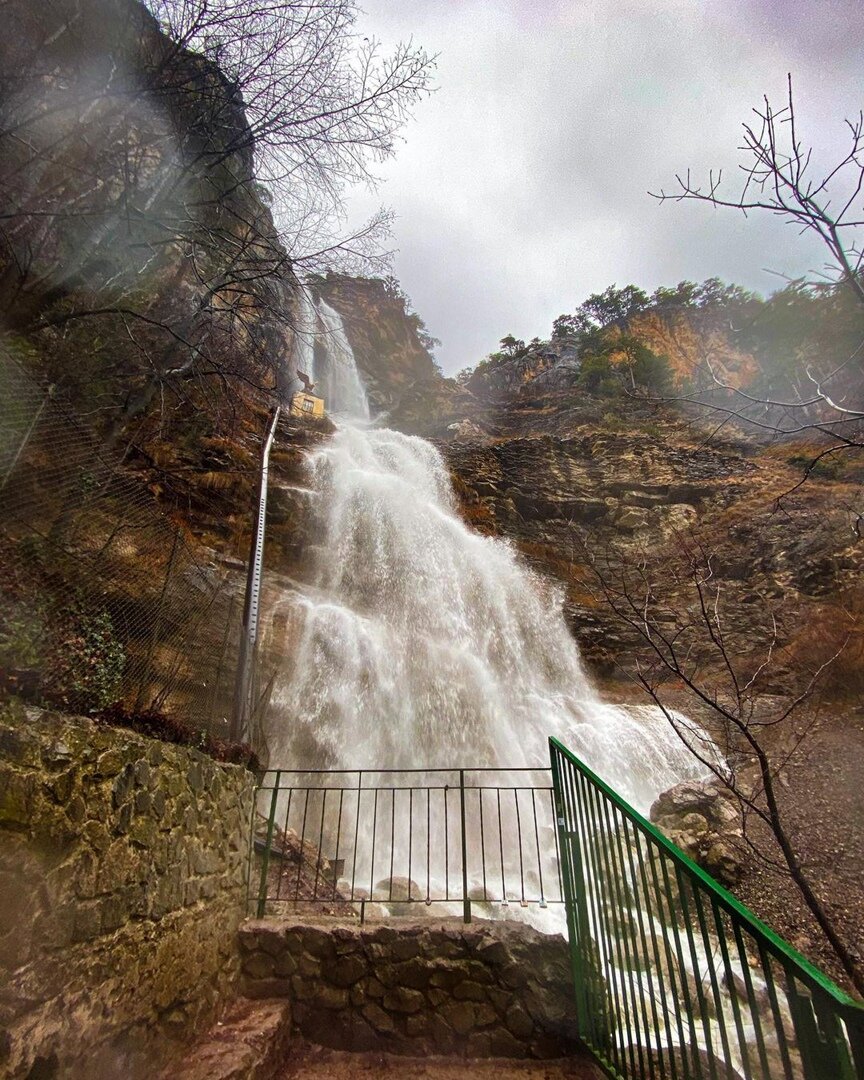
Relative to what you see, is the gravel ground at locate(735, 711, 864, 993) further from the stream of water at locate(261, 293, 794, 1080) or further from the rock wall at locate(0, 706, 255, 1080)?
the rock wall at locate(0, 706, 255, 1080)

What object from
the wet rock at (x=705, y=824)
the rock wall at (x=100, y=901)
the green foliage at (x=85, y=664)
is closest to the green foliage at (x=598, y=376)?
the wet rock at (x=705, y=824)

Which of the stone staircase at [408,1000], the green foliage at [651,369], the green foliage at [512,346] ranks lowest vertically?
the stone staircase at [408,1000]

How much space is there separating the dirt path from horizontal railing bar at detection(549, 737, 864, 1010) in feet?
6.06

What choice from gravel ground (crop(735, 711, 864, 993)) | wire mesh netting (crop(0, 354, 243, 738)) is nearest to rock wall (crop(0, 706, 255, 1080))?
wire mesh netting (crop(0, 354, 243, 738))

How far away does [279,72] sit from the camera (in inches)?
162

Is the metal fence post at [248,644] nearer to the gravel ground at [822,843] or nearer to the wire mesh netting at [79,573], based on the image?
the wire mesh netting at [79,573]

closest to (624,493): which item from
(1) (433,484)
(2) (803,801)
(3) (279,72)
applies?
(1) (433,484)

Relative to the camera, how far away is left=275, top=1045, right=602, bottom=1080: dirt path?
11.1 feet

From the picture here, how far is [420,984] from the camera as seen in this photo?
12.4 ft

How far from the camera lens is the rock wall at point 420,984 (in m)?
3.62

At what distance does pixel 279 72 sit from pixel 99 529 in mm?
3893

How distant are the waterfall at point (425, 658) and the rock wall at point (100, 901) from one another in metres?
3.92

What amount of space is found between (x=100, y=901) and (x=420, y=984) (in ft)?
8.21

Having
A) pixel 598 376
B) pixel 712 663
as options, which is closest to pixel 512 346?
pixel 598 376
